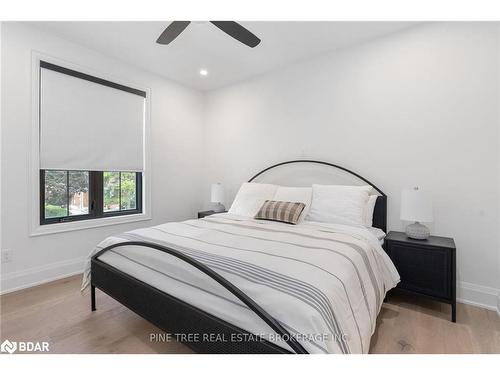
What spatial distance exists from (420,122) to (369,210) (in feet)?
3.30

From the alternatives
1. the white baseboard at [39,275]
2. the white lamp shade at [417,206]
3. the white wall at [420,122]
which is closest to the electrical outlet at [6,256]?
the white baseboard at [39,275]

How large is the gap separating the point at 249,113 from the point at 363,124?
66.9 inches

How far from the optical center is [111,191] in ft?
11.2

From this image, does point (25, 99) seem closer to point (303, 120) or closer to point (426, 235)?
point (303, 120)

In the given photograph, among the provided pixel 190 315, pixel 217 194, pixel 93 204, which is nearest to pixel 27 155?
pixel 93 204

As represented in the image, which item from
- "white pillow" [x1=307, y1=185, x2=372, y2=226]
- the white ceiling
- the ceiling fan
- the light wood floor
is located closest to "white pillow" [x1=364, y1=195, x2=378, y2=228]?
"white pillow" [x1=307, y1=185, x2=372, y2=226]

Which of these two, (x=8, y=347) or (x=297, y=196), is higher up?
(x=297, y=196)

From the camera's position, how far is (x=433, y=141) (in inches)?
94.7

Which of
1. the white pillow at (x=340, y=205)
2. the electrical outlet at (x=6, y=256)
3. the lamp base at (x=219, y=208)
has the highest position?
the white pillow at (x=340, y=205)

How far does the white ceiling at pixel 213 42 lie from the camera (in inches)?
99.7

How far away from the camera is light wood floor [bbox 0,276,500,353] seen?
1666mm

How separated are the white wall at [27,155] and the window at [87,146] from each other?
16 cm

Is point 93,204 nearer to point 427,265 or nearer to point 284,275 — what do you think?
point 284,275

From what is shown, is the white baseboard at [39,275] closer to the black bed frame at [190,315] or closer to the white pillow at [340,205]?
the black bed frame at [190,315]
